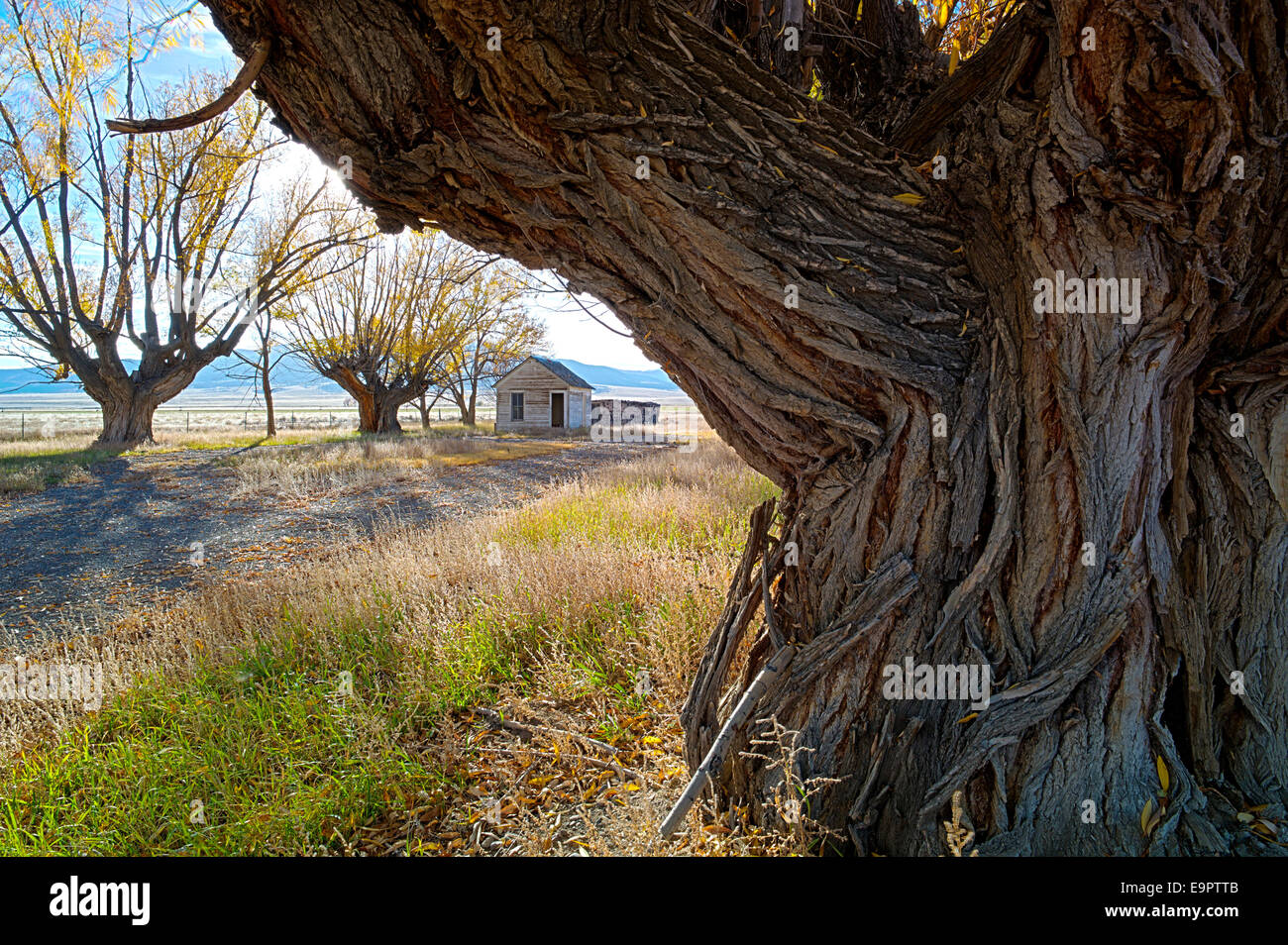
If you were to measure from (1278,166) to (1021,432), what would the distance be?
1.08 m

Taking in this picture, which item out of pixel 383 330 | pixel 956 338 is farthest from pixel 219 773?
pixel 383 330

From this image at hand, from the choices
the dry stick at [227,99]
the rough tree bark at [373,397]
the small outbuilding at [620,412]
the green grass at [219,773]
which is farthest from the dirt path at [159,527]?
the small outbuilding at [620,412]

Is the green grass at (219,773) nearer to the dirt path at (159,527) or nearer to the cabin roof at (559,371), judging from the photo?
the dirt path at (159,527)

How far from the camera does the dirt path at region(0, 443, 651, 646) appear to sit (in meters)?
5.75

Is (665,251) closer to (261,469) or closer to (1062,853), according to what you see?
(1062,853)

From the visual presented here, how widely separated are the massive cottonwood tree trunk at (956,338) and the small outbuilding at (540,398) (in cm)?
2883

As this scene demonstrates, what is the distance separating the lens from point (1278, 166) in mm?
1837

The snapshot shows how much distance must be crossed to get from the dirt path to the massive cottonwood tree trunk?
5.58m

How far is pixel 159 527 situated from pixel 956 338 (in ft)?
34.7

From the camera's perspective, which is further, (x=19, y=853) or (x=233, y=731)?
(x=233, y=731)

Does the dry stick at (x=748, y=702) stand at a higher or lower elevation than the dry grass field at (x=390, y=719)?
higher

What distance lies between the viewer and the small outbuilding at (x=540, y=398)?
101 feet

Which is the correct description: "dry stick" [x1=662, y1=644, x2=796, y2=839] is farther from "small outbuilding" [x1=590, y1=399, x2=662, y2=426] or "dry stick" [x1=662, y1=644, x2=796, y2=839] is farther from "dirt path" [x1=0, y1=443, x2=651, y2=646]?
"small outbuilding" [x1=590, y1=399, x2=662, y2=426]
